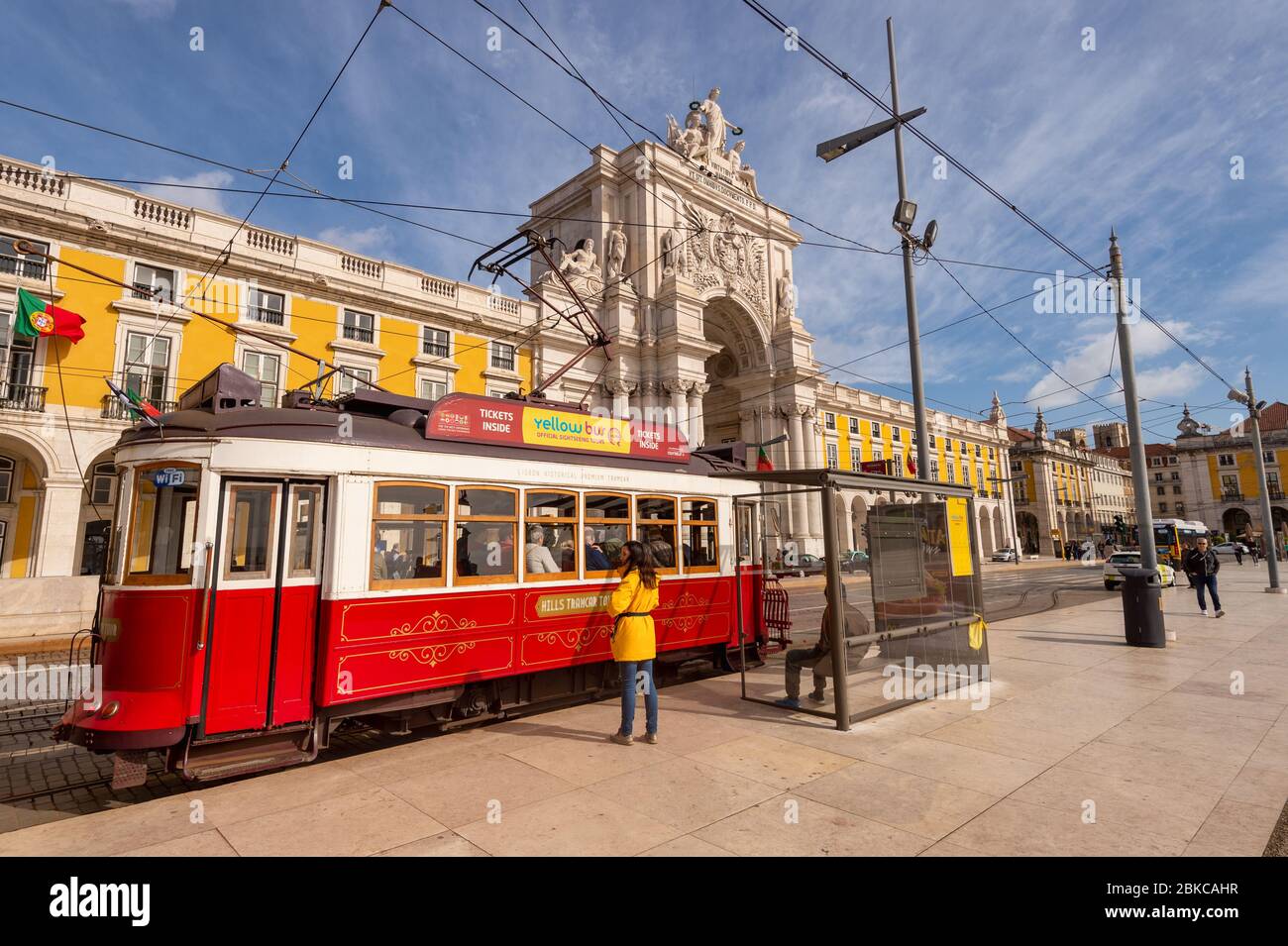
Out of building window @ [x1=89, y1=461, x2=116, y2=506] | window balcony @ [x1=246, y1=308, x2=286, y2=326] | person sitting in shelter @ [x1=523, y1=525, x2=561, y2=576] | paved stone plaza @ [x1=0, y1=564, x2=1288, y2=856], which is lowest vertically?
paved stone plaza @ [x1=0, y1=564, x2=1288, y2=856]

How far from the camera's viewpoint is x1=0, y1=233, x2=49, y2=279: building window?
18.6 meters

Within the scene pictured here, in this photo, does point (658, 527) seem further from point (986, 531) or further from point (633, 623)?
point (986, 531)

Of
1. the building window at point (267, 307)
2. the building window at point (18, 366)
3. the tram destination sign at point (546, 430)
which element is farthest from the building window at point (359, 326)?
the tram destination sign at point (546, 430)

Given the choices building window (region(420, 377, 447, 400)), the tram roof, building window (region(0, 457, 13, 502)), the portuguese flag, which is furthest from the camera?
building window (region(420, 377, 447, 400))

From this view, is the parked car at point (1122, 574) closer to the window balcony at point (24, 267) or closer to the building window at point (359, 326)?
the building window at point (359, 326)

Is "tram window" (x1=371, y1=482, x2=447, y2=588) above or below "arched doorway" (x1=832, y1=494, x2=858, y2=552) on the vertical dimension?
below

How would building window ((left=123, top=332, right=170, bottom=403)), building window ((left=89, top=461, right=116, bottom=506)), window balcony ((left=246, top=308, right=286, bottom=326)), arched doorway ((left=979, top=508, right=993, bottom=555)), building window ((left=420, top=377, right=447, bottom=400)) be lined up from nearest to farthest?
building window ((left=123, top=332, right=170, bottom=403)) < building window ((left=89, top=461, right=116, bottom=506)) < window balcony ((left=246, top=308, right=286, bottom=326)) < building window ((left=420, top=377, right=447, bottom=400)) < arched doorway ((left=979, top=508, right=993, bottom=555))

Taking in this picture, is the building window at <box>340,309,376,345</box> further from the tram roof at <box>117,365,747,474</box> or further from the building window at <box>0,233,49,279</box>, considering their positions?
the tram roof at <box>117,365,747,474</box>

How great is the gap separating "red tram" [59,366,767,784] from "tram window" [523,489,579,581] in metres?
0.02

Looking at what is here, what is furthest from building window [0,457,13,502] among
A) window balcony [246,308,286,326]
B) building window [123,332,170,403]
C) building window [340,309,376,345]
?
building window [340,309,376,345]

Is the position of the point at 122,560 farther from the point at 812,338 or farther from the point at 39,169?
the point at 812,338

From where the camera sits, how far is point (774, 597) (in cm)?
1138
